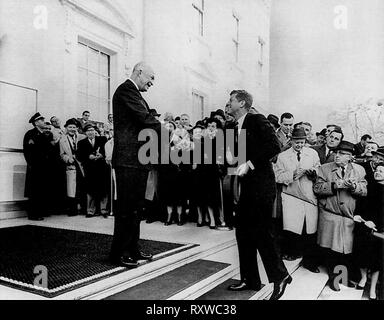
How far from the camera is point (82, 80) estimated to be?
15.4 ft

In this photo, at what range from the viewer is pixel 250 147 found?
90.0 inches

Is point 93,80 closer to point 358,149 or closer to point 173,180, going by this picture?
point 173,180

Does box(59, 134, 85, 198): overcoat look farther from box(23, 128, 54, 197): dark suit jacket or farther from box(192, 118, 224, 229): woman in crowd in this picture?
box(192, 118, 224, 229): woman in crowd

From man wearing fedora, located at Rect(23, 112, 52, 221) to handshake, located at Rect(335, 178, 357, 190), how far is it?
3.25m

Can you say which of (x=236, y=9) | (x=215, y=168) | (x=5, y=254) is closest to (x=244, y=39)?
(x=236, y=9)

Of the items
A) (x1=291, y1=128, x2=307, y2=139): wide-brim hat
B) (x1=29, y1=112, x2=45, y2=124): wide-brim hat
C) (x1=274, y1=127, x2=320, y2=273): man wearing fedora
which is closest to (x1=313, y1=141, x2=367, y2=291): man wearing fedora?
(x1=274, y1=127, x2=320, y2=273): man wearing fedora

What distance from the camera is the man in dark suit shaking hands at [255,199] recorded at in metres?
2.26

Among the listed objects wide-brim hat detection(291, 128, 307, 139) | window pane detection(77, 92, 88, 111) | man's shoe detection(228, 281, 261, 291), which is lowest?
man's shoe detection(228, 281, 261, 291)

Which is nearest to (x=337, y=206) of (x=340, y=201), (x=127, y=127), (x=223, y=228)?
(x=340, y=201)

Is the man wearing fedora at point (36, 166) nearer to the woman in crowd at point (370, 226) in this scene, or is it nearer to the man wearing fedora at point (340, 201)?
the man wearing fedora at point (340, 201)

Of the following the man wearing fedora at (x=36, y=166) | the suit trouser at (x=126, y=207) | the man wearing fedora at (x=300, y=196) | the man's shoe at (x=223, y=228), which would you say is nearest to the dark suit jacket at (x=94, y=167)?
the man wearing fedora at (x=36, y=166)

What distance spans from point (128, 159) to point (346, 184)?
159 cm

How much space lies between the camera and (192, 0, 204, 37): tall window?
145 inches
